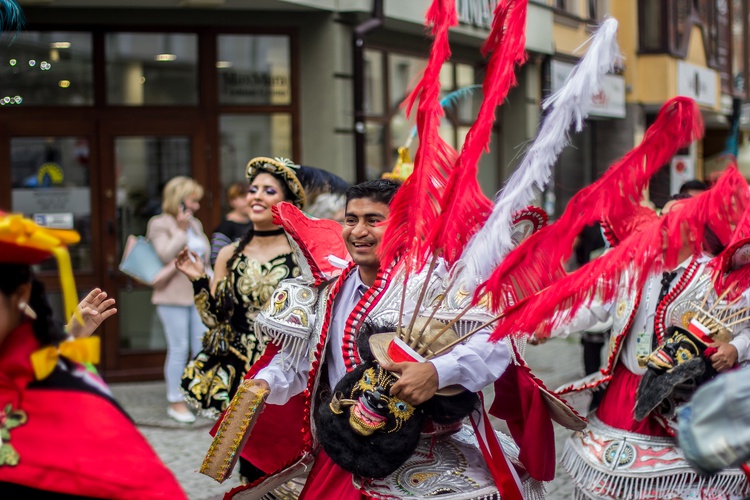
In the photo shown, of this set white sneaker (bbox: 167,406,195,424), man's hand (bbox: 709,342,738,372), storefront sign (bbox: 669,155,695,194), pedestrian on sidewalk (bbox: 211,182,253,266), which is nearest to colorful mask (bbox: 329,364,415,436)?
man's hand (bbox: 709,342,738,372)

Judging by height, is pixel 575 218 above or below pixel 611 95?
below

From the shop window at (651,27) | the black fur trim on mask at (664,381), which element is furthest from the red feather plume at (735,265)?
the shop window at (651,27)

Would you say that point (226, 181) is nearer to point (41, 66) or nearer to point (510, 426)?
point (41, 66)

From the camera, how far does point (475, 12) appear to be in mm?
12836

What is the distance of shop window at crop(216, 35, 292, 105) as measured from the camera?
10133mm

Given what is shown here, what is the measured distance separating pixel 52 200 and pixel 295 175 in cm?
445

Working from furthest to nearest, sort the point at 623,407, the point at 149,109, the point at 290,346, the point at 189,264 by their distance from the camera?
the point at 149,109 < the point at 189,264 < the point at 623,407 < the point at 290,346

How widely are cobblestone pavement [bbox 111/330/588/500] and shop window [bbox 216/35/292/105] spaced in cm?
283

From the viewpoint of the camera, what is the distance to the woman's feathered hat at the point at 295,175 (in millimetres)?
5605

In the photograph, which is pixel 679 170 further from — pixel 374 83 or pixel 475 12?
pixel 374 83

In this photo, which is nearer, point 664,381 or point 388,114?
point 664,381

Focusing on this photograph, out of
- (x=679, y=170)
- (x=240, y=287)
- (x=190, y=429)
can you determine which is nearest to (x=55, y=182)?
(x=190, y=429)

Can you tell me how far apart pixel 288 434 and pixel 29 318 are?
1.66 metres

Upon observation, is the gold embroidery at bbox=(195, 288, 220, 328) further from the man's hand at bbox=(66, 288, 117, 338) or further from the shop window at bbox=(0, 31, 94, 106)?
the shop window at bbox=(0, 31, 94, 106)
